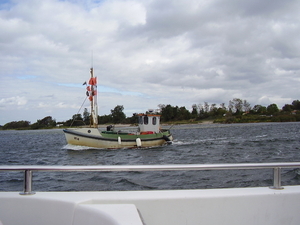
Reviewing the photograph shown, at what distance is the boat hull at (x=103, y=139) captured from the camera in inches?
901

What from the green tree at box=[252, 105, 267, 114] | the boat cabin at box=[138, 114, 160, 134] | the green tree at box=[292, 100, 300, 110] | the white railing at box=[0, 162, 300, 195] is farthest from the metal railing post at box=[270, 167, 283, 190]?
the green tree at box=[292, 100, 300, 110]

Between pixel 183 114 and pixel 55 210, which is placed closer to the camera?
pixel 55 210

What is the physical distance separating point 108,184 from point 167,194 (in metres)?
7.82

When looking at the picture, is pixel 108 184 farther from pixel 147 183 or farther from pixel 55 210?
pixel 55 210

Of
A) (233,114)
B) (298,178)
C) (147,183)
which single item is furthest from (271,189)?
(233,114)

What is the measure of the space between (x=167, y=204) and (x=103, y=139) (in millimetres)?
21079

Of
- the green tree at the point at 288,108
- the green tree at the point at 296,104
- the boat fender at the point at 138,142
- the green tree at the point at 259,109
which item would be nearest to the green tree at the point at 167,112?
the green tree at the point at 259,109

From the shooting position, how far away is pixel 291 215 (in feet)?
8.11

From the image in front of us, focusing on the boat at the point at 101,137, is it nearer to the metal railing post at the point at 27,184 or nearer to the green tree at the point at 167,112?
the metal railing post at the point at 27,184

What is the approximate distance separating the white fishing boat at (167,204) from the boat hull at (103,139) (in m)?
20.8

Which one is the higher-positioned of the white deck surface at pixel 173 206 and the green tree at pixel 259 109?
the green tree at pixel 259 109

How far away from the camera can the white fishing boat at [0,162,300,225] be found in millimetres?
2279

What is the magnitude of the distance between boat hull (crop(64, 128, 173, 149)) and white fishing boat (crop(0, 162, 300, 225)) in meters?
20.8

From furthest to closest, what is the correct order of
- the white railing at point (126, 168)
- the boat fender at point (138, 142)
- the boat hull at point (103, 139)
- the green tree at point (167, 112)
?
the green tree at point (167, 112) → the boat fender at point (138, 142) → the boat hull at point (103, 139) → the white railing at point (126, 168)
